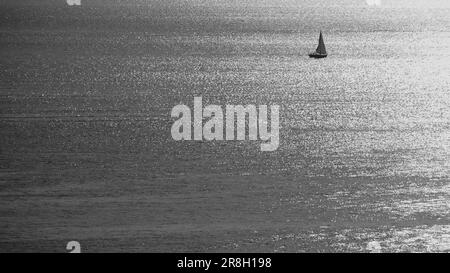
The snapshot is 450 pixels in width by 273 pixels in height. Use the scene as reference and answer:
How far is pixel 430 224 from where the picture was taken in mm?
72312

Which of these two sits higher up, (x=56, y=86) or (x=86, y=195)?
(x=56, y=86)

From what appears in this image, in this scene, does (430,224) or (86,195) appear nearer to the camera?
(430,224)

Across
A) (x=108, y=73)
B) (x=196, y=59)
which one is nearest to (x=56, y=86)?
(x=108, y=73)

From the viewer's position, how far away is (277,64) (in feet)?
618

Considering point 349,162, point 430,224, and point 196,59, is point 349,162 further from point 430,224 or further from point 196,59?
point 196,59

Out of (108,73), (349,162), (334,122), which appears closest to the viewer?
(349,162)

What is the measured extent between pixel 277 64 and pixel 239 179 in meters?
104
